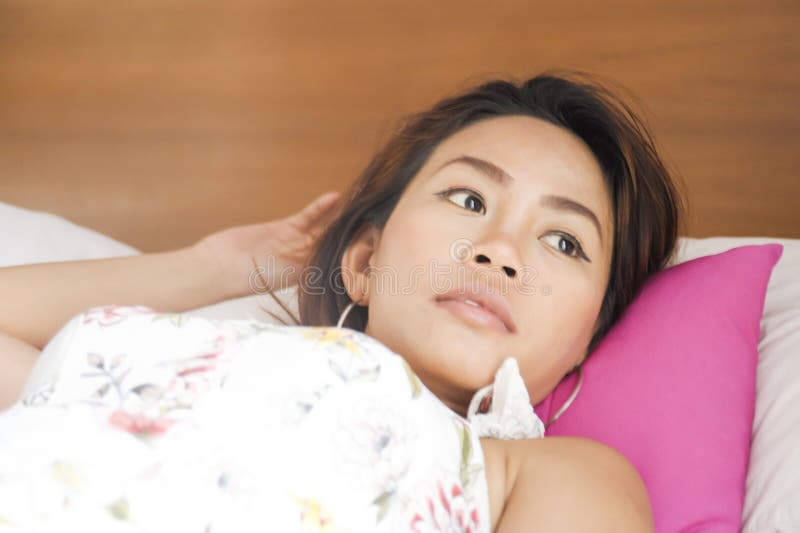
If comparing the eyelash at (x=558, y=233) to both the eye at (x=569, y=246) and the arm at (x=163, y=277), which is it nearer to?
the eye at (x=569, y=246)

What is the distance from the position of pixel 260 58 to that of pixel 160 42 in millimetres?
285

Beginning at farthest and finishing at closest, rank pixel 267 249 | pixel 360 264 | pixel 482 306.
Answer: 1. pixel 267 249
2. pixel 360 264
3. pixel 482 306

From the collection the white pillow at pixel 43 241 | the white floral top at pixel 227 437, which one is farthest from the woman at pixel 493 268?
the white pillow at pixel 43 241

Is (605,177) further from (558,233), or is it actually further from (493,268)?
(493,268)

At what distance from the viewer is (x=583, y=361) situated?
1137 mm

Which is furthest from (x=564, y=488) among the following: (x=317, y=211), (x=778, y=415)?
(x=317, y=211)

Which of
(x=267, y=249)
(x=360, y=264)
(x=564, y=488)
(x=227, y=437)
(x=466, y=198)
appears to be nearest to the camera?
(x=227, y=437)

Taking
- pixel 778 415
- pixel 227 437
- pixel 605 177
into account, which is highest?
pixel 605 177

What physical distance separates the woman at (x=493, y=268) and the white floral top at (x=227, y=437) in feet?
0.38

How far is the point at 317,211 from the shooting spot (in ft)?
5.02

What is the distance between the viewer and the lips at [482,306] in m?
0.97

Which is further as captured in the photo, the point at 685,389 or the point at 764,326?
the point at 764,326

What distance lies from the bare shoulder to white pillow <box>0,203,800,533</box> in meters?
0.14

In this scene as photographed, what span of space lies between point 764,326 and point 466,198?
1.58 feet
